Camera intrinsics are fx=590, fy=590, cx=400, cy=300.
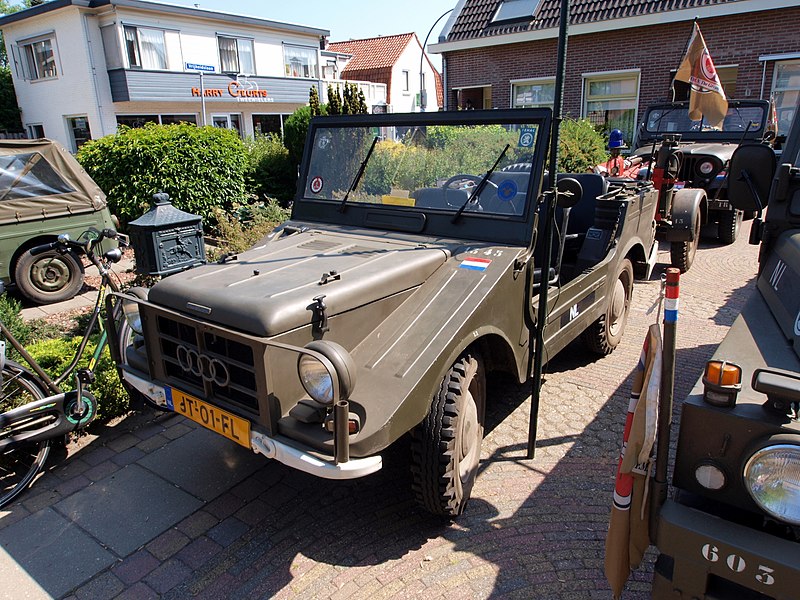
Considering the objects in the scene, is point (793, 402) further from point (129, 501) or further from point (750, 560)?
point (129, 501)

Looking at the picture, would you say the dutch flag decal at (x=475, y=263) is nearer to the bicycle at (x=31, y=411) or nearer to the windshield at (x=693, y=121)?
the bicycle at (x=31, y=411)

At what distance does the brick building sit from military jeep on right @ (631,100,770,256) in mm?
3643

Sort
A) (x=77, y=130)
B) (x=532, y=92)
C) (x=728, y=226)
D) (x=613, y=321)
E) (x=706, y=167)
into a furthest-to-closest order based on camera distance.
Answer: (x=77, y=130)
(x=532, y=92)
(x=728, y=226)
(x=706, y=167)
(x=613, y=321)

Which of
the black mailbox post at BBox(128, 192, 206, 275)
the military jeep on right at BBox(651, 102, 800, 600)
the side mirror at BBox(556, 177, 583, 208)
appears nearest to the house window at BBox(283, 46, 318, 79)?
the black mailbox post at BBox(128, 192, 206, 275)

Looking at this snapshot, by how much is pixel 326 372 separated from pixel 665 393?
126 cm

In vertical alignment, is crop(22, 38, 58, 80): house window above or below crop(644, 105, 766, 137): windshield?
above

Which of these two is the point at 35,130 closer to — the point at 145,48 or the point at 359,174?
the point at 145,48

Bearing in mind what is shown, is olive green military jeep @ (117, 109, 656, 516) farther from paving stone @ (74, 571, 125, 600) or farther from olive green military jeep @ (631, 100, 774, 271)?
olive green military jeep @ (631, 100, 774, 271)

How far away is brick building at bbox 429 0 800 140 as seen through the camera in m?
13.3

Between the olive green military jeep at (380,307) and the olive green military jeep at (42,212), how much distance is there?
14.0ft

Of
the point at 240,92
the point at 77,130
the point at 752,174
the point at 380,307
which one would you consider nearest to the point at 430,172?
the point at 380,307

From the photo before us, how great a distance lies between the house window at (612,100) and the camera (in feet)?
50.4

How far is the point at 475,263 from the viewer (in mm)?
3295

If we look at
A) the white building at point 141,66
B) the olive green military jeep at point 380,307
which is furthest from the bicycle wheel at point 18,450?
the white building at point 141,66
